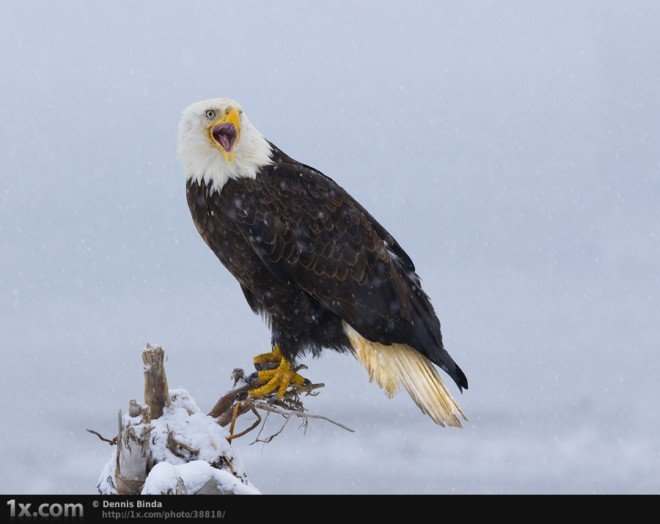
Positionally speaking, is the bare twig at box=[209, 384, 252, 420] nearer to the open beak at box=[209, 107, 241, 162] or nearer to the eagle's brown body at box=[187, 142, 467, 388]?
the eagle's brown body at box=[187, 142, 467, 388]

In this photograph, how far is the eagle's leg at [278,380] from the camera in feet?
26.7

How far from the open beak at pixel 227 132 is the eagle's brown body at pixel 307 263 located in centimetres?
31

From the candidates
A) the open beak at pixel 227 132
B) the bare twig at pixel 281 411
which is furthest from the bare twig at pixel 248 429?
the open beak at pixel 227 132

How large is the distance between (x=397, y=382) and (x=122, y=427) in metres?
2.84

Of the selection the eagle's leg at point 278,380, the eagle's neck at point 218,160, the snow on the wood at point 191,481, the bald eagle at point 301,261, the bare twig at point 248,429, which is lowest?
the snow on the wood at point 191,481

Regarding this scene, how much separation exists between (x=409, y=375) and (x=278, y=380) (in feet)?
4.43

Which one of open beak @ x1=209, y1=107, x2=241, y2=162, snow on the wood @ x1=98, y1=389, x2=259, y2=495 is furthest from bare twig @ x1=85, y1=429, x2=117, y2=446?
open beak @ x1=209, y1=107, x2=241, y2=162

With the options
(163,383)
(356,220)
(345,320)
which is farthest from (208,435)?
(356,220)

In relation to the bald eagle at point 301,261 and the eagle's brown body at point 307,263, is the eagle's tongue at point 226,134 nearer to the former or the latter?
the bald eagle at point 301,261

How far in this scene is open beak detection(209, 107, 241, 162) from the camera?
790 cm

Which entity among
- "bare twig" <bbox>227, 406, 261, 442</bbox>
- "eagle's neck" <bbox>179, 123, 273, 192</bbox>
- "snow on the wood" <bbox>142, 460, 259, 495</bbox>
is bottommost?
"snow on the wood" <bbox>142, 460, 259, 495</bbox>

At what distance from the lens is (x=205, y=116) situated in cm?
800
